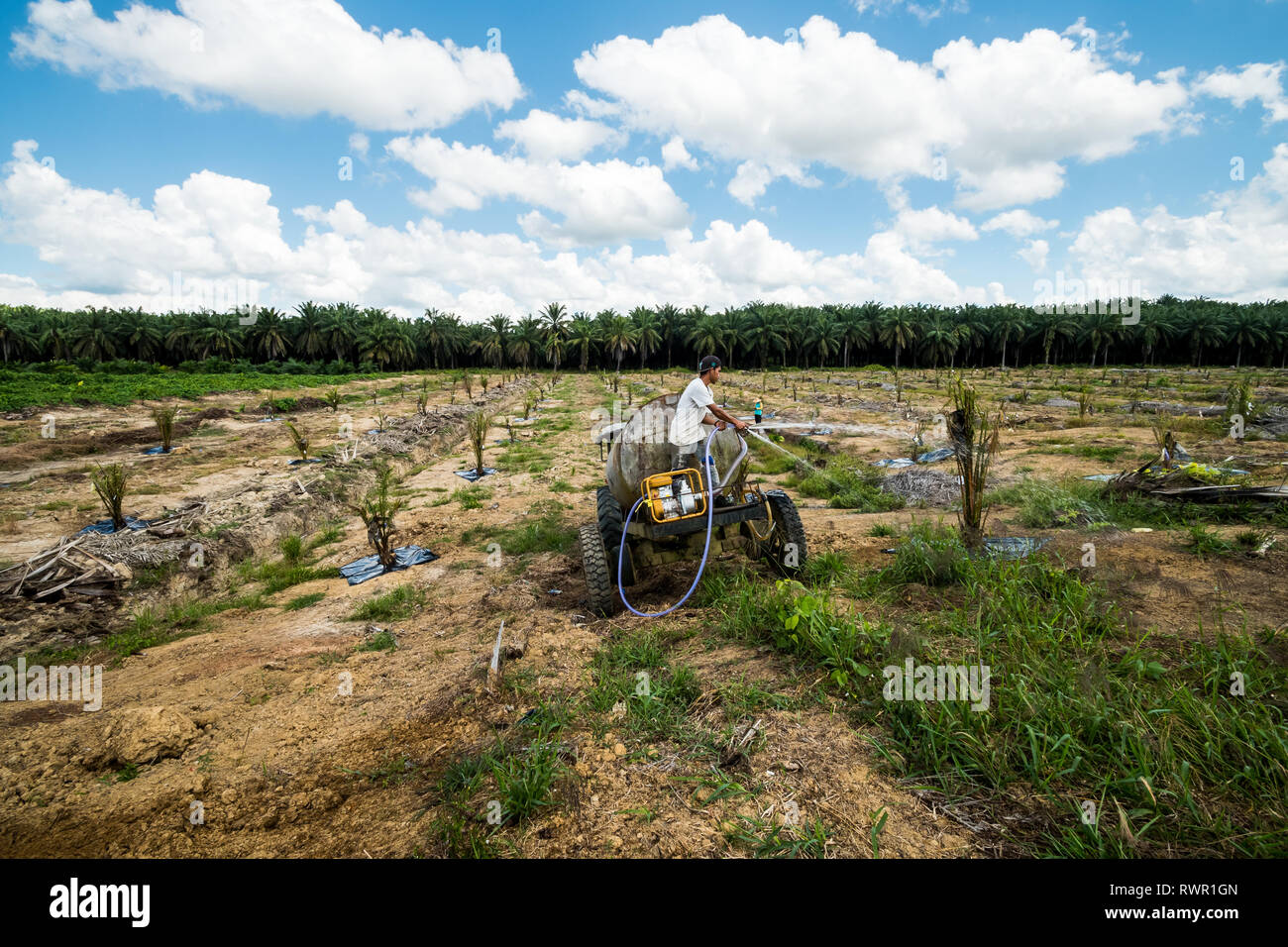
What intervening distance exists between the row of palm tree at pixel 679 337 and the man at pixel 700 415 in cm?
5871

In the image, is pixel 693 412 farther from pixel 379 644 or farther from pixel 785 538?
pixel 379 644

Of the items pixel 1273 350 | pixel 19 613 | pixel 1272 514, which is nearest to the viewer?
pixel 19 613

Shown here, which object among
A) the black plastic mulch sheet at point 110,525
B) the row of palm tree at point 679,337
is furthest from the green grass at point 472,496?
the row of palm tree at point 679,337

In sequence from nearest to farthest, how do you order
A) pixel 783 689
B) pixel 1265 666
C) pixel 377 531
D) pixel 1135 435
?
pixel 1265 666 < pixel 783 689 < pixel 377 531 < pixel 1135 435

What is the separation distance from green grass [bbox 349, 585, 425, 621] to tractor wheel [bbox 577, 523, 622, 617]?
2.03m

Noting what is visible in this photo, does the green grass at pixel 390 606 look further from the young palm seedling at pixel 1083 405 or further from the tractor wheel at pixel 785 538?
the young palm seedling at pixel 1083 405

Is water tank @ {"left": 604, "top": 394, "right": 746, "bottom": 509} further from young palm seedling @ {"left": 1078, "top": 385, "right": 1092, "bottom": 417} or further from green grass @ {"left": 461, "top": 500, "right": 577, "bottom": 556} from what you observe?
young palm seedling @ {"left": 1078, "top": 385, "right": 1092, "bottom": 417}

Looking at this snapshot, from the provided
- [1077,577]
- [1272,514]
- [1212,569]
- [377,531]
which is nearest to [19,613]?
[377,531]

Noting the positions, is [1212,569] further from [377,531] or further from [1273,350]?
[1273,350]

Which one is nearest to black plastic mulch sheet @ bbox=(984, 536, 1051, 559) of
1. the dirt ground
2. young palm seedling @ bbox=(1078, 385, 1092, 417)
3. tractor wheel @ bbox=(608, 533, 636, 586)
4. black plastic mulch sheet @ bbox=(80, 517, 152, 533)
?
the dirt ground

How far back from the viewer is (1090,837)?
2.14 metres

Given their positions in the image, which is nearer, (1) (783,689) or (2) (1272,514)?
(1) (783,689)

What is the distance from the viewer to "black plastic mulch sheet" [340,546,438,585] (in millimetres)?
6539

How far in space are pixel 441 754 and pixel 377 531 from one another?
490 centimetres
